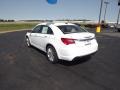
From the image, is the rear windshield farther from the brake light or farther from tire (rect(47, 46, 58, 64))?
tire (rect(47, 46, 58, 64))

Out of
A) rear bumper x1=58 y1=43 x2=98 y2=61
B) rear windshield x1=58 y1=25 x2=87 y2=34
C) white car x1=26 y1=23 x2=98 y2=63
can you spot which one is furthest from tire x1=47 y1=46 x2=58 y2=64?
rear windshield x1=58 y1=25 x2=87 y2=34

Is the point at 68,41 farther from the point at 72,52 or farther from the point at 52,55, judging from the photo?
the point at 52,55

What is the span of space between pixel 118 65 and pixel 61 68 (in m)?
2.39

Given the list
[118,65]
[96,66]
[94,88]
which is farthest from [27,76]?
[118,65]

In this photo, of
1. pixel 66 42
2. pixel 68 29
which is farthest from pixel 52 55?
pixel 68 29

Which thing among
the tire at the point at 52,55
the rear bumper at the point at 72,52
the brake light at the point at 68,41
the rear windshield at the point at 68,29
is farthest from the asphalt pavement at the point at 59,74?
the rear windshield at the point at 68,29

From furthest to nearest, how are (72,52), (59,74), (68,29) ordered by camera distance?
(68,29)
(72,52)
(59,74)

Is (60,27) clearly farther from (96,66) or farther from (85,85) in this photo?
(85,85)

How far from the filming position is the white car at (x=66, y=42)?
239 inches

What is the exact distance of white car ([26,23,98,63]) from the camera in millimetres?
6059

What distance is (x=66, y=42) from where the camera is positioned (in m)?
6.09

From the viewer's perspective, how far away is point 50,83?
4898 mm

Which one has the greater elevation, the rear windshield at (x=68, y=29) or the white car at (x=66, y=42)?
the rear windshield at (x=68, y=29)

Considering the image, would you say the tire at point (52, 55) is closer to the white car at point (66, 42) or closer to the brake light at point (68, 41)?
the white car at point (66, 42)
